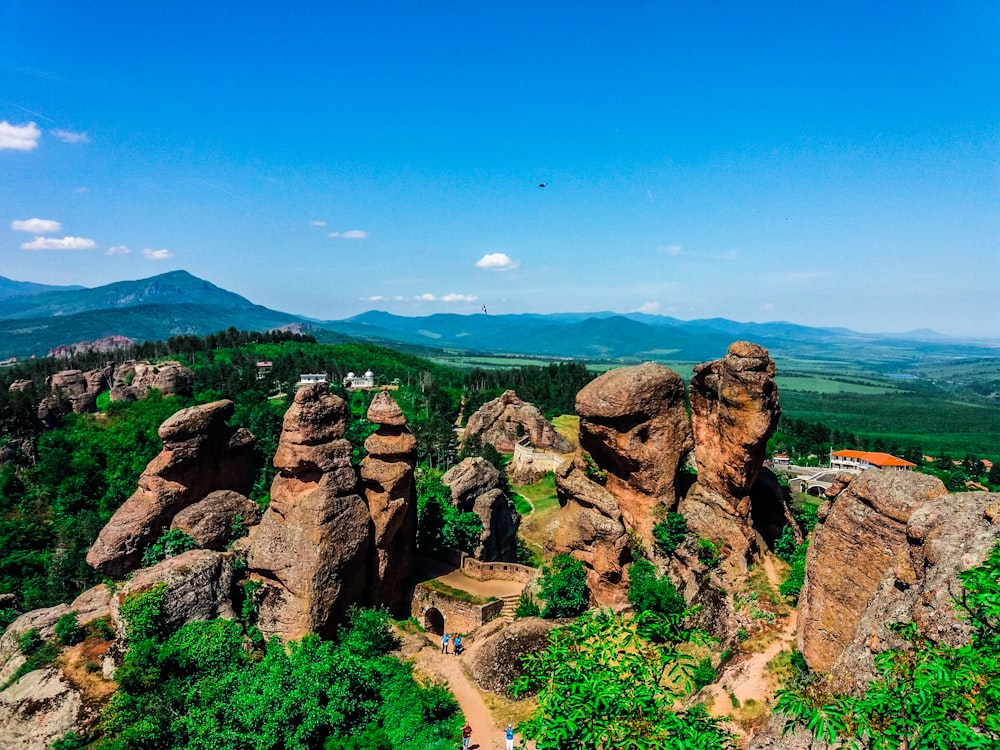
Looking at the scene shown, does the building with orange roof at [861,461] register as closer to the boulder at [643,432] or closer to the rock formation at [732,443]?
the rock formation at [732,443]

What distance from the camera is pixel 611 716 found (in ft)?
34.0

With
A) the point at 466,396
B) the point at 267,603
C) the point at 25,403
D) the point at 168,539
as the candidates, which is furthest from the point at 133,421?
the point at 267,603

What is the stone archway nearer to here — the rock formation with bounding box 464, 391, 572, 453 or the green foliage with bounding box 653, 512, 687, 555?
the green foliage with bounding box 653, 512, 687, 555

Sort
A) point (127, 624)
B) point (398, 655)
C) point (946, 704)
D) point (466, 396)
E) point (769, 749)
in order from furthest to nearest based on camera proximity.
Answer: point (466, 396) → point (398, 655) → point (127, 624) → point (769, 749) → point (946, 704)

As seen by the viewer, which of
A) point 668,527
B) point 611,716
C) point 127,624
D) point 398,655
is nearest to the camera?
point 611,716

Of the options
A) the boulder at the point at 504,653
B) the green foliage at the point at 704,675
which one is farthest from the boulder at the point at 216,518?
the green foliage at the point at 704,675

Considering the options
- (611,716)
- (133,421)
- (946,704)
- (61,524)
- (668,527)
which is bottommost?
(61,524)

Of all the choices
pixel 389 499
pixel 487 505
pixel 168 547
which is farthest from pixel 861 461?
pixel 168 547

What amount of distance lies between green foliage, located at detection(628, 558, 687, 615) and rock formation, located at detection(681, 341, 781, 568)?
323 centimetres

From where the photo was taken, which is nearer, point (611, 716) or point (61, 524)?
point (611, 716)

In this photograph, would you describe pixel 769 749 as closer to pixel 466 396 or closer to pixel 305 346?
pixel 466 396

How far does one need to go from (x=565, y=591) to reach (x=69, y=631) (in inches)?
836

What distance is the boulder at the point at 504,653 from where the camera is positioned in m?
24.4

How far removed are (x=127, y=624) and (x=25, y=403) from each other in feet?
245
